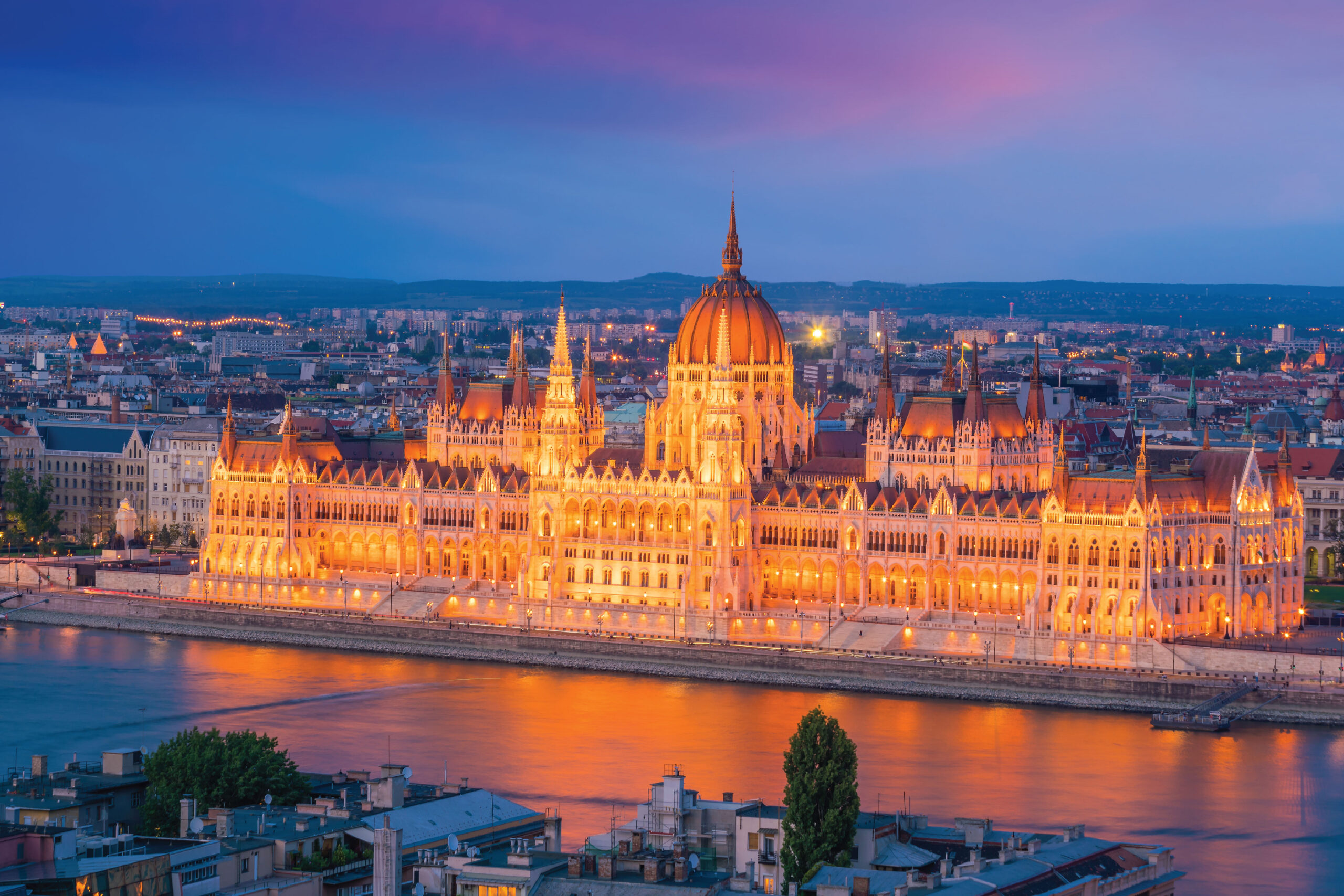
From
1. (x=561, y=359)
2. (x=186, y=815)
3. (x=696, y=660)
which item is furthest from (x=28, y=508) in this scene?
(x=186, y=815)

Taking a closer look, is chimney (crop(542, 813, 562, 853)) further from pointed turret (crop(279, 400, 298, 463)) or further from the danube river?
pointed turret (crop(279, 400, 298, 463))

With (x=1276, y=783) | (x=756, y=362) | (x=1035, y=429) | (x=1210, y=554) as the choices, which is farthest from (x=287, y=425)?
(x=1276, y=783)

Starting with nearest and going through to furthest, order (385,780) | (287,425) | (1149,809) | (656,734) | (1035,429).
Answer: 1. (385,780)
2. (1149,809)
3. (656,734)
4. (1035,429)
5. (287,425)

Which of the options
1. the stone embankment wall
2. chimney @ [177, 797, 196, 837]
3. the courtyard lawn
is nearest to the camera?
chimney @ [177, 797, 196, 837]

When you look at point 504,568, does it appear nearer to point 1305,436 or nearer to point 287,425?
point 287,425

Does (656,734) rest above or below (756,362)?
below

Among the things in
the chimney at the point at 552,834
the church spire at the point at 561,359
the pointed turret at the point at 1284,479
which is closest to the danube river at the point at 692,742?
the chimney at the point at 552,834

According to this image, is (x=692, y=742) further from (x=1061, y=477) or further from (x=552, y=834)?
(x=552, y=834)

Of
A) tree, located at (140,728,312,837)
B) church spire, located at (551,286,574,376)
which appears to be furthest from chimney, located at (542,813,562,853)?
church spire, located at (551,286,574,376)
